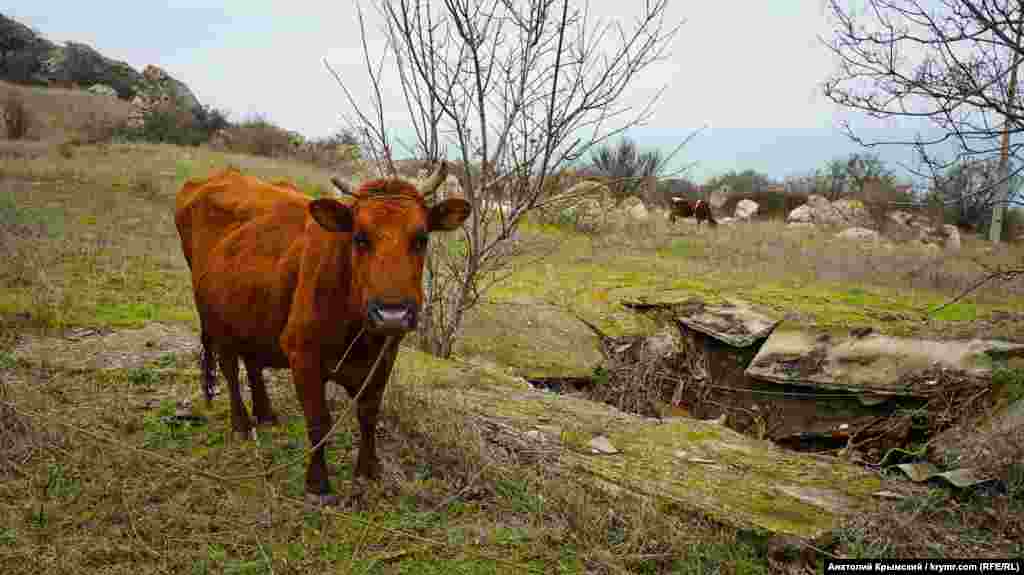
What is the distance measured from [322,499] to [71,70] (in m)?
37.4

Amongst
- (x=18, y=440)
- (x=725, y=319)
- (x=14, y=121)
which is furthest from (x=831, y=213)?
(x=14, y=121)

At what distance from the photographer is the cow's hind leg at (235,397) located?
4.01 m

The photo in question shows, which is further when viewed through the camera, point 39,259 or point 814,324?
point 39,259

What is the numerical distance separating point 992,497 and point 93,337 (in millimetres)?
5984

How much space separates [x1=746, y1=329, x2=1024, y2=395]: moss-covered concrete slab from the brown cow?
4.17 metres

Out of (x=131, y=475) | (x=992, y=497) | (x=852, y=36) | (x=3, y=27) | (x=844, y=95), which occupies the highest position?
(x=3, y=27)

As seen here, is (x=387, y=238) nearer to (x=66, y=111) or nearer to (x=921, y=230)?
(x=921, y=230)

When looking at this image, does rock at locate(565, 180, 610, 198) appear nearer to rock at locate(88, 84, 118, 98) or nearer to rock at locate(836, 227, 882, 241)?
rock at locate(836, 227, 882, 241)

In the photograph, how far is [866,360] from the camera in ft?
19.1

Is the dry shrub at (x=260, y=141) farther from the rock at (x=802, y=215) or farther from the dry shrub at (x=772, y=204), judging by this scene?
the rock at (x=802, y=215)

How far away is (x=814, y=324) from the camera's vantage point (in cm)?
659

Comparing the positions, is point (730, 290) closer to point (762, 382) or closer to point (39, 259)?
point (762, 382)

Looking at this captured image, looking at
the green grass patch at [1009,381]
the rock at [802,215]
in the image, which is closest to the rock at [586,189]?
the green grass patch at [1009,381]

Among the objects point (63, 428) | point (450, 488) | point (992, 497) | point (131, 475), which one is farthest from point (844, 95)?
point (63, 428)
